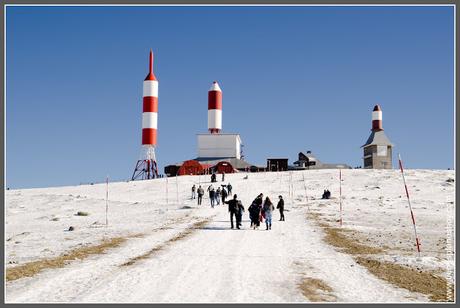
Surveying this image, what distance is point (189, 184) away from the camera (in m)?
61.4

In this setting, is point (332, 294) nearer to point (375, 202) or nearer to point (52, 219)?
point (52, 219)

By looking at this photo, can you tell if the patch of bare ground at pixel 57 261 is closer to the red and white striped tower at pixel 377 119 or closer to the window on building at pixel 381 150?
the window on building at pixel 381 150

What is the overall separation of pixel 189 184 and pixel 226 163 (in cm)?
2827

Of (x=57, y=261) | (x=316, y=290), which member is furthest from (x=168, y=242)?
(x=316, y=290)

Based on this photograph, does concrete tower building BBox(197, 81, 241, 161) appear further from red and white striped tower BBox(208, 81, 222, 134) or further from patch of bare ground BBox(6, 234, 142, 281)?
patch of bare ground BBox(6, 234, 142, 281)

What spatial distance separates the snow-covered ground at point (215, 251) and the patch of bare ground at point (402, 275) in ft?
1.50

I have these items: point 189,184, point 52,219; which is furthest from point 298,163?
point 52,219

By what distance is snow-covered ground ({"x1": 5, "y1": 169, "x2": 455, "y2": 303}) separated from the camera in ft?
36.8

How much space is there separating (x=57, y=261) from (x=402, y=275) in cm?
1000

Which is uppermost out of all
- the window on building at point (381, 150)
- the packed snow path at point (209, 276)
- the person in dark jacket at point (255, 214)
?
the window on building at point (381, 150)

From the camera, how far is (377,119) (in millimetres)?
94875

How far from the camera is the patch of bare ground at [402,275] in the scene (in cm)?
1215

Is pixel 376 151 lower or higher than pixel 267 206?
higher

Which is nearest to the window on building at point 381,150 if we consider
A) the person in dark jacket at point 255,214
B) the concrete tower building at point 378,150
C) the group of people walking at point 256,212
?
the concrete tower building at point 378,150
